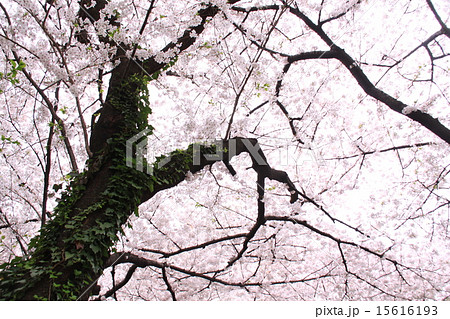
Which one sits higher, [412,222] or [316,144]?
[316,144]

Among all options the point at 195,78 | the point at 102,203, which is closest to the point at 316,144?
the point at 195,78

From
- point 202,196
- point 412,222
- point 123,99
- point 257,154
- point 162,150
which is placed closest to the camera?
point 123,99

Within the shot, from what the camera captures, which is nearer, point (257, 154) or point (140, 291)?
point (257, 154)

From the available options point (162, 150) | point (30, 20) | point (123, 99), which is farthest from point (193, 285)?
point (30, 20)

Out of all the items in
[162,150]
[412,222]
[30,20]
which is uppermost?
[30,20]

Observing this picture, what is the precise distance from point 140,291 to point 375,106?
724 centimetres

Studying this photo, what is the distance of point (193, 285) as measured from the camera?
23.2ft

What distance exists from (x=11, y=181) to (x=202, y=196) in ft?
11.9

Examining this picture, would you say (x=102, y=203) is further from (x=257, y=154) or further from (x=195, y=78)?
(x=195, y=78)

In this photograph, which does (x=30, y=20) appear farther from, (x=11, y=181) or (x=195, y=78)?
(x=11, y=181)

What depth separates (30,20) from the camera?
13.1 ft
